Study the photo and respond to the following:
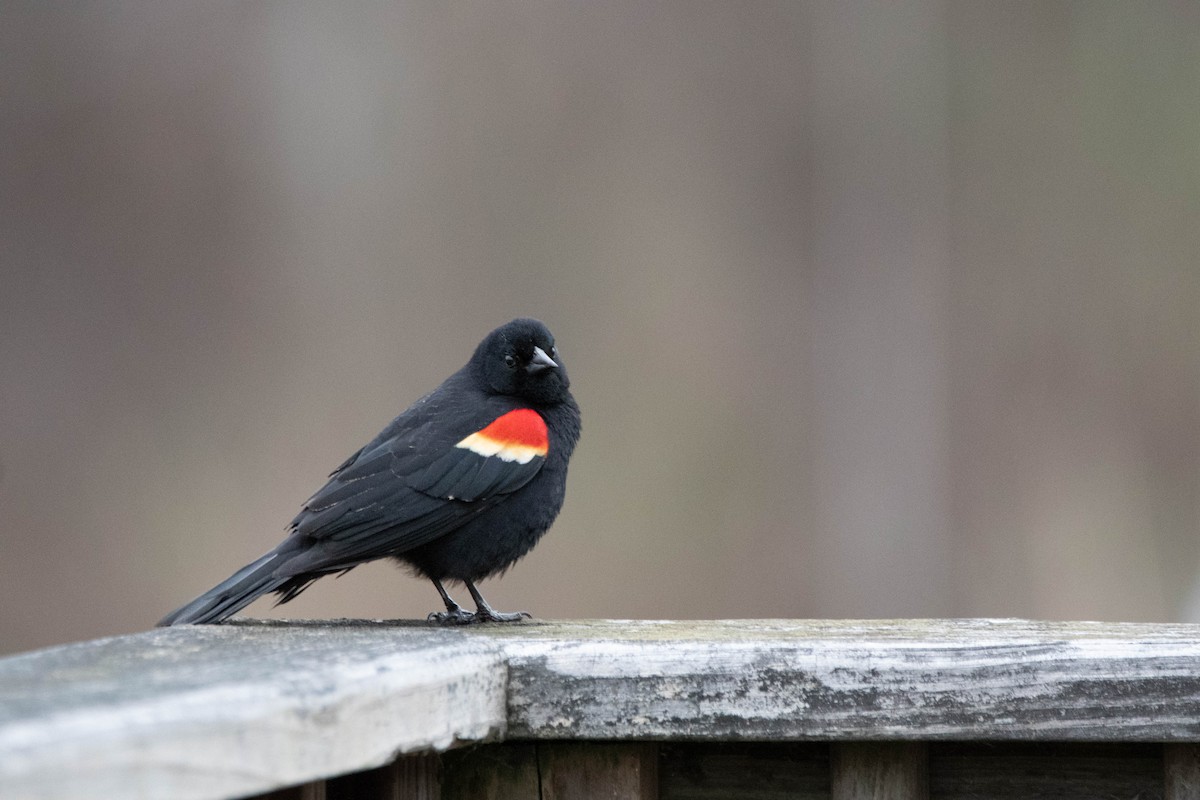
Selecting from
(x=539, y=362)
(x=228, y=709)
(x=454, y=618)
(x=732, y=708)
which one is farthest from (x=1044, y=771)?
(x=539, y=362)

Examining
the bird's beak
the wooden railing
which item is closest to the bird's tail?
the wooden railing

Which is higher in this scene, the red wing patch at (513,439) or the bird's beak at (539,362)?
the bird's beak at (539,362)

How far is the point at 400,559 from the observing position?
10.3 feet

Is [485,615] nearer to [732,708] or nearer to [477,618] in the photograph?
[477,618]

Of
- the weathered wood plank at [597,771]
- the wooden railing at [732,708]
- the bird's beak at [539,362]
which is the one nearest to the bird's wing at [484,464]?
the bird's beak at [539,362]

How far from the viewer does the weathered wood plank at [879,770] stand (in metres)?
1.87

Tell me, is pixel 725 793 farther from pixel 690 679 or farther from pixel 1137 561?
pixel 1137 561

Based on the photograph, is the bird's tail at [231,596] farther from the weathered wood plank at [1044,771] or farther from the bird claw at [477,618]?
the weathered wood plank at [1044,771]

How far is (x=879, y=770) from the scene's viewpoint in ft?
6.14

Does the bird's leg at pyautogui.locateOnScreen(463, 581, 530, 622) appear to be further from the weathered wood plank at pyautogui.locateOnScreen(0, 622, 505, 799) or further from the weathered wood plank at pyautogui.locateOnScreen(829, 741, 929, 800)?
the weathered wood plank at pyautogui.locateOnScreen(829, 741, 929, 800)

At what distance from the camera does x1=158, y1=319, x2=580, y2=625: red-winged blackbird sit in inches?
112

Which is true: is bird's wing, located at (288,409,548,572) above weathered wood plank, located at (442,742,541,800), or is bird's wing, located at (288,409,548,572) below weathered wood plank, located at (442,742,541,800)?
above

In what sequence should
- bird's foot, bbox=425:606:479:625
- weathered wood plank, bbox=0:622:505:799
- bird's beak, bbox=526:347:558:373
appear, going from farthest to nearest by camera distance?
1. bird's beak, bbox=526:347:558:373
2. bird's foot, bbox=425:606:479:625
3. weathered wood plank, bbox=0:622:505:799

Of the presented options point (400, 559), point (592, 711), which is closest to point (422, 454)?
point (400, 559)
